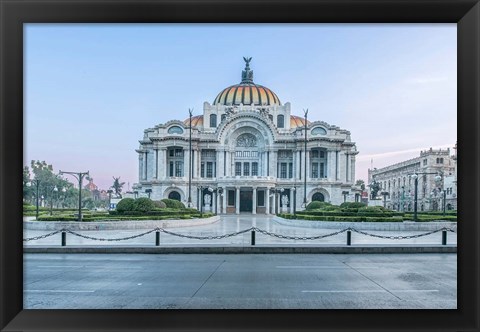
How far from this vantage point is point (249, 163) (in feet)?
212

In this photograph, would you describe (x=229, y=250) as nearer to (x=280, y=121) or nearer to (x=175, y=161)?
(x=175, y=161)

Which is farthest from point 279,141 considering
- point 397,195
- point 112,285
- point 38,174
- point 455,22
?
point 455,22

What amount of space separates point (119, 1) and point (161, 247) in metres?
13.7

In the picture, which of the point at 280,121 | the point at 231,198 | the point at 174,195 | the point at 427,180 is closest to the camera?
the point at 231,198

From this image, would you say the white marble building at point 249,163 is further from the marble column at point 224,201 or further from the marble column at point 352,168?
the marble column at point 352,168

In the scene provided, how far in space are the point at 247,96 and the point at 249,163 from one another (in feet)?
57.3

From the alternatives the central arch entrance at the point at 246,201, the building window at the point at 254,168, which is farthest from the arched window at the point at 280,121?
the central arch entrance at the point at 246,201

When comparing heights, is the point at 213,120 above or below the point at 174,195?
above

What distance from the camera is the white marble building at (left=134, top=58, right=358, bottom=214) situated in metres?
61.0

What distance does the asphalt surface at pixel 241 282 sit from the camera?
7.73 meters

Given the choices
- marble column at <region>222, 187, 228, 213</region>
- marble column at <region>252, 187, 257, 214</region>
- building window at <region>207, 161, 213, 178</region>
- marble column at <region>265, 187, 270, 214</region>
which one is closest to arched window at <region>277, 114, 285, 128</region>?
building window at <region>207, 161, 213, 178</region>

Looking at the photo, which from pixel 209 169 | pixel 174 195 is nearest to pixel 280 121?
pixel 209 169

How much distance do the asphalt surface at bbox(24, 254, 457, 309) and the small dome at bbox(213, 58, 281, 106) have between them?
63127 mm

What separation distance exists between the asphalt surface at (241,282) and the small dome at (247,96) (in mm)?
63127
